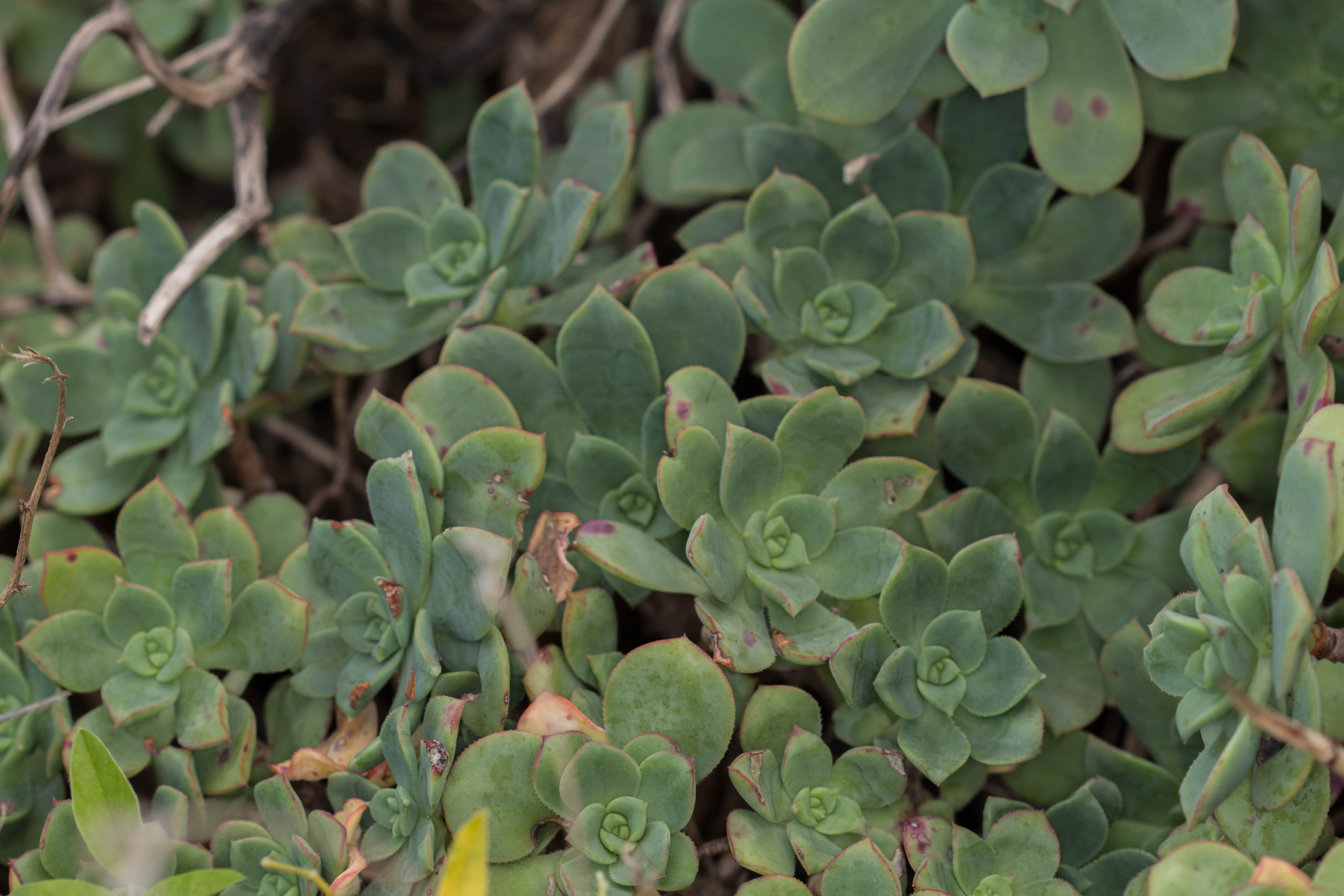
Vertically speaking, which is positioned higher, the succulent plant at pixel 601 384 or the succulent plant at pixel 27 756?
the succulent plant at pixel 601 384

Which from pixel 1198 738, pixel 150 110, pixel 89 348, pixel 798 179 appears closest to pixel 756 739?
pixel 1198 738

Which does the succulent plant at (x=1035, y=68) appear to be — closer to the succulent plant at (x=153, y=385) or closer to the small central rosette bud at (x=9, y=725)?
the succulent plant at (x=153, y=385)

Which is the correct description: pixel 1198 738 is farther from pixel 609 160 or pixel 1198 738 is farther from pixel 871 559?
pixel 609 160

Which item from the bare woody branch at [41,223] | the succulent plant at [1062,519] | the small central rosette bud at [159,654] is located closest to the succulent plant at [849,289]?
the succulent plant at [1062,519]

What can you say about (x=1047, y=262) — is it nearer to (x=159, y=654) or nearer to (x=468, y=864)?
(x=468, y=864)

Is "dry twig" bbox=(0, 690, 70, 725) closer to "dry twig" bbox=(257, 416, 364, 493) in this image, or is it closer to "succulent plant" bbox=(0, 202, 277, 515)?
"succulent plant" bbox=(0, 202, 277, 515)
